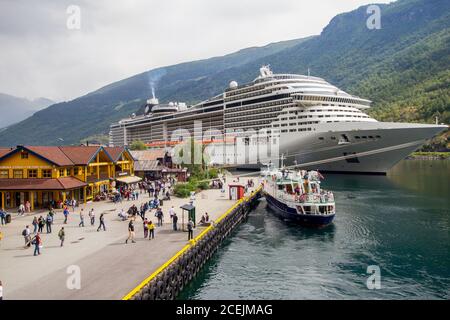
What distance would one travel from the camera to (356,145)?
197 ft

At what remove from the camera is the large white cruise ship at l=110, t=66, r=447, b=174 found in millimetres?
57531

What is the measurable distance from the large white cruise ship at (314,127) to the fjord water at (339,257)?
19515 millimetres

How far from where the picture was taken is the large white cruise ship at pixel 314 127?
57.5 m

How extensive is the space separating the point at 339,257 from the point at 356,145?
40.5m

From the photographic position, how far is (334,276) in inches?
776

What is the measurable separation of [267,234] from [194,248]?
10765 millimetres

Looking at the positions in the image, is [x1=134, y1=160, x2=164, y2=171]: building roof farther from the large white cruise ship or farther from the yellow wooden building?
the yellow wooden building

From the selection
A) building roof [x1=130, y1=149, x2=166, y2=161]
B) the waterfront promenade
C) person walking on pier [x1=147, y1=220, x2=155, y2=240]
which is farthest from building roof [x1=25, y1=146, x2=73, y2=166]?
building roof [x1=130, y1=149, x2=166, y2=161]

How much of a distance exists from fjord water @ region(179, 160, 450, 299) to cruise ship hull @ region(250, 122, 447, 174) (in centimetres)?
1896

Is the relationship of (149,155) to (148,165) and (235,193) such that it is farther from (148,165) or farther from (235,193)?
(235,193)

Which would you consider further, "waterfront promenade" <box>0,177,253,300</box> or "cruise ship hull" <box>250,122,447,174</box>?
"cruise ship hull" <box>250,122,447,174</box>

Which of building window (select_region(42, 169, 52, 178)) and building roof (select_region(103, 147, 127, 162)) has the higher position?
building roof (select_region(103, 147, 127, 162))
